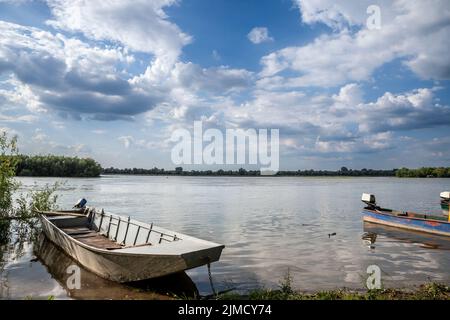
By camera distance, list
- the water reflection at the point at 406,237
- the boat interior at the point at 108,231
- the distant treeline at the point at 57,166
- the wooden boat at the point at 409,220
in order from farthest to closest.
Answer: the distant treeline at the point at 57,166 → the wooden boat at the point at 409,220 → the water reflection at the point at 406,237 → the boat interior at the point at 108,231

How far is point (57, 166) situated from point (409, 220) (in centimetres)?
13086

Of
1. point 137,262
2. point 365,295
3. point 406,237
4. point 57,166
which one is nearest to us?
point 365,295

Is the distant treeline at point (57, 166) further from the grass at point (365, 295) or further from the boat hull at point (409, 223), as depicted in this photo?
the grass at point (365, 295)

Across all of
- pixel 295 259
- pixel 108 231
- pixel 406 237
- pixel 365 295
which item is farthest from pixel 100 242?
pixel 406 237

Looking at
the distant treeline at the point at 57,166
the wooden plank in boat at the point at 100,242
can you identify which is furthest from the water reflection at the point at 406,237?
the distant treeline at the point at 57,166

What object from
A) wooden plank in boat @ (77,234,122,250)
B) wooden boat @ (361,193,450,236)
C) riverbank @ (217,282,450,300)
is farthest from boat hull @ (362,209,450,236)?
wooden plank in boat @ (77,234,122,250)

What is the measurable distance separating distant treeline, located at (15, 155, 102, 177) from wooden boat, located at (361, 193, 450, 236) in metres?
122

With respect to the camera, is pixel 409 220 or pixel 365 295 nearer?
pixel 365 295

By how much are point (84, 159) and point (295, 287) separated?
472ft

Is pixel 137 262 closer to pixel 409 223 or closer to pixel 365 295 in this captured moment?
pixel 365 295

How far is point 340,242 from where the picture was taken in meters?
21.2

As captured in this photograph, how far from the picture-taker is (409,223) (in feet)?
81.5

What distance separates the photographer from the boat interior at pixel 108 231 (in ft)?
46.3

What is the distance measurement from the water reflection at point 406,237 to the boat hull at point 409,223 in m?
0.32
